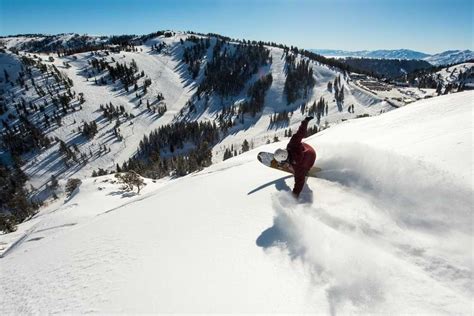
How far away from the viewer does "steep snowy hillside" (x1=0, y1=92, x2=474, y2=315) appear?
5602mm

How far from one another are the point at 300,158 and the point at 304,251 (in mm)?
5103

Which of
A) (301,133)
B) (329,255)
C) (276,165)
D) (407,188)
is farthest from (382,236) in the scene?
(276,165)

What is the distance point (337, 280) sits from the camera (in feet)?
19.5

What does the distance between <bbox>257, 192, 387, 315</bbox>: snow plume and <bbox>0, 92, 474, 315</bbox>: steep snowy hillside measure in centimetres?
3

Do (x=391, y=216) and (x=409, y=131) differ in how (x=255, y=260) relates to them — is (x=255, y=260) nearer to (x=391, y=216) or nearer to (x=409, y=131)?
(x=391, y=216)

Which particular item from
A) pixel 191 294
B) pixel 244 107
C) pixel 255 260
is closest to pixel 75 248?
pixel 191 294

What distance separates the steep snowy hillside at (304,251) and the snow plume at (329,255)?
0.03 m

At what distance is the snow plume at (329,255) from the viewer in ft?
18.0

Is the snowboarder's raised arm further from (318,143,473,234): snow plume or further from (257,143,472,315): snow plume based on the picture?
(257,143,472,315): snow plume

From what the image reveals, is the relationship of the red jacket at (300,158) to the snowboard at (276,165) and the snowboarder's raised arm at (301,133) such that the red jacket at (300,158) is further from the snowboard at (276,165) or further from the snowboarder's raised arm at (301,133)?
the snowboard at (276,165)

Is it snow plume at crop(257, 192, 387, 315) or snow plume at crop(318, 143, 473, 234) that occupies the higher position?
snow plume at crop(318, 143, 473, 234)

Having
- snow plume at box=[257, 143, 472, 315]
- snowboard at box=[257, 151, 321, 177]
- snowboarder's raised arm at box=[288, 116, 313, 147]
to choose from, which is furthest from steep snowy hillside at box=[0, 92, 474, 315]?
snowboarder's raised arm at box=[288, 116, 313, 147]

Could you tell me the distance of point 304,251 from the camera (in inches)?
282

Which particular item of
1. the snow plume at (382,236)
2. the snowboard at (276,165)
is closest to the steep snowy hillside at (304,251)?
the snow plume at (382,236)
